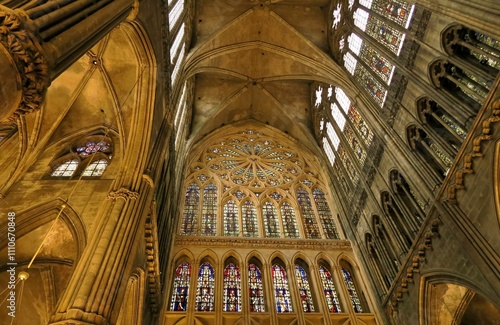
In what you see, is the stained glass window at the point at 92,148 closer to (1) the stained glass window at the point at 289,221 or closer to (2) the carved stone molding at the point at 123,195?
(2) the carved stone molding at the point at 123,195

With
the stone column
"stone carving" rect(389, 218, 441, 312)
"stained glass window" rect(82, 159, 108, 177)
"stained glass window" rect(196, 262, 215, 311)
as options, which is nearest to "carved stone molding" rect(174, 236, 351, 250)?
"stained glass window" rect(196, 262, 215, 311)

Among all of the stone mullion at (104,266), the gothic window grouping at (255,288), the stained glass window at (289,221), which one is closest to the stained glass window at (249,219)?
the stained glass window at (289,221)

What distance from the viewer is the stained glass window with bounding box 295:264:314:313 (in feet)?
38.3

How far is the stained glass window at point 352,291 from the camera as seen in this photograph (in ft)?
39.1

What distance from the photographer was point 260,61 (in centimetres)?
1975

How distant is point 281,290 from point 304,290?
0.90 meters

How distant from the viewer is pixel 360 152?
14086 millimetres

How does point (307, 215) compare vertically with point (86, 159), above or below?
above

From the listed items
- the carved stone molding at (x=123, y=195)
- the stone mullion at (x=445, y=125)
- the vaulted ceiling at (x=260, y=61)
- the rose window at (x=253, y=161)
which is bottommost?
the carved stone molding at (x=123, y=195)

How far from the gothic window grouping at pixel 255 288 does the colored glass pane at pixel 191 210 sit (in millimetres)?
1944

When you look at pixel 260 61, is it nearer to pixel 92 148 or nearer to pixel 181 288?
pixel 92 148

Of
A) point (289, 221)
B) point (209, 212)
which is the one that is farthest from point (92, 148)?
point (289, 221)

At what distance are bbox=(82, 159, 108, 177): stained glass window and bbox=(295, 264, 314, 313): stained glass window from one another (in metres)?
8.02

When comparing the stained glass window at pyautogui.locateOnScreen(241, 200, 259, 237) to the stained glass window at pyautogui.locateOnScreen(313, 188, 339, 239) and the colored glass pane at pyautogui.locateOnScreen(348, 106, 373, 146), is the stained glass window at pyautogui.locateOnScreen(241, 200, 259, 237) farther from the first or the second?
the colored glass pane at pyautogui.locateOnScreen(348, 106, 373, 146)
